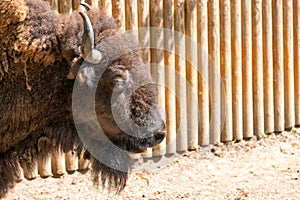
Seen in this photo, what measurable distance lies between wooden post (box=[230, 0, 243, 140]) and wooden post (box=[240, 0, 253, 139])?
69 millimetres

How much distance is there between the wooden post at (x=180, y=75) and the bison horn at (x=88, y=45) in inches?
113

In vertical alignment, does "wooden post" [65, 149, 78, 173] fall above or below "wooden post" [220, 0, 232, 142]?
below

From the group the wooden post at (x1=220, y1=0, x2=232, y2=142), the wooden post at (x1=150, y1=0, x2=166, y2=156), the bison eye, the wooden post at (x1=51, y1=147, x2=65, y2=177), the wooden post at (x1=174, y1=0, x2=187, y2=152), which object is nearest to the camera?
the bison eye

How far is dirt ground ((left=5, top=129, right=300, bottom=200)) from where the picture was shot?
7.26 m

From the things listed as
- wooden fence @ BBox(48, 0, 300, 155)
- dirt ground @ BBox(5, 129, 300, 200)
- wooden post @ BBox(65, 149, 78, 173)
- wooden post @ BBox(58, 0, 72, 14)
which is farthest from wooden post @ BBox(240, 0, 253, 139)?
wooden post @ BBox(58, 0, 72, 14)

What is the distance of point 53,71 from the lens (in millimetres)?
5422

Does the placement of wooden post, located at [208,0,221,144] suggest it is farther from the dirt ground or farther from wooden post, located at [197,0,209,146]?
the dirt ground

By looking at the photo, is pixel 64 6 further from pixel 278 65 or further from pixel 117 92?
pixel 278 65

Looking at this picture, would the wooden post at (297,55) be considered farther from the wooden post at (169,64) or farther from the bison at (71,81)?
the bison at (71,81)

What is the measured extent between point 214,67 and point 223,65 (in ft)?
0.45

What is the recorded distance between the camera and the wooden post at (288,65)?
891 centimetres

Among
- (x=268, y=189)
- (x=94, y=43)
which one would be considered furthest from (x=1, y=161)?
(x=268, y=189)

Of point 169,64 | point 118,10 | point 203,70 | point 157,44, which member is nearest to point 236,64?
point 203,70

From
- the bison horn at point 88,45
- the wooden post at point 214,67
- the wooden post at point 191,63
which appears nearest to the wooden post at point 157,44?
the wooden post at point 191,63
